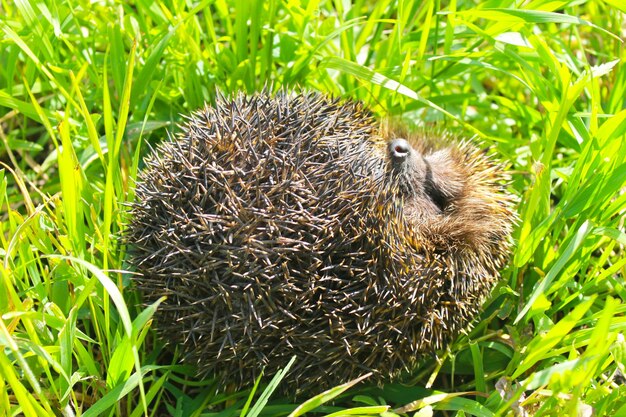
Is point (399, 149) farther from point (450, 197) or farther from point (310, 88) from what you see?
point (310, 88)

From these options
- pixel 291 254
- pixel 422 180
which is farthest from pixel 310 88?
pixel 291 254

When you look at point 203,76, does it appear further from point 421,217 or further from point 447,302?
point 447,302

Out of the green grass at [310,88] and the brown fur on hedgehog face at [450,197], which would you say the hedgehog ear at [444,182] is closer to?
the brown fur on hedgehog face at [450,197]

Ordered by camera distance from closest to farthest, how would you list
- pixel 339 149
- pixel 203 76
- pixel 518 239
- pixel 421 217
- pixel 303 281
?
pixel 303 281 < pixel 339 149 < pixel 421 217 < pixel 518 239 < pixel 203 76

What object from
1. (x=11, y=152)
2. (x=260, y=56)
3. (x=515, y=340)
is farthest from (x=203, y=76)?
(x=515, y=340)

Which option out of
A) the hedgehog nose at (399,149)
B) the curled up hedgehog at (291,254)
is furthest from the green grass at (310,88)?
the hedgehog nose at (399,149)

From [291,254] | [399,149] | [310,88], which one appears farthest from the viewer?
[310,88]
